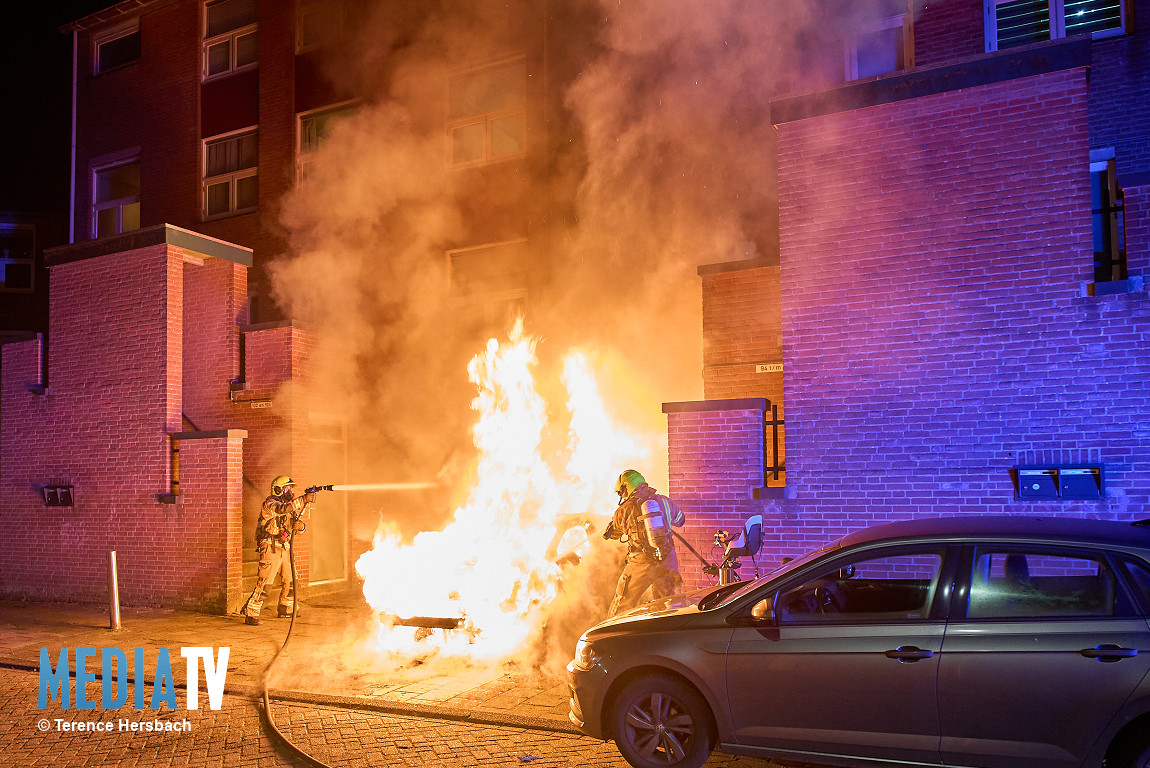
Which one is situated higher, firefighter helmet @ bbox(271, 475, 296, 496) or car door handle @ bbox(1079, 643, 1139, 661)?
firefighter helmet @ bbox(271, 475, 296, 496)

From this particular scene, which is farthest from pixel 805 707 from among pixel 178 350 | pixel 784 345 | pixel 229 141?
pixel 229 141

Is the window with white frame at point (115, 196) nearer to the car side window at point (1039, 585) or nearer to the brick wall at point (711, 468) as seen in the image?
the brick wall at point (711, 468)

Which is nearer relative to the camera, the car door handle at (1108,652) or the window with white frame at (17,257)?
the car door handle at (1108,652)

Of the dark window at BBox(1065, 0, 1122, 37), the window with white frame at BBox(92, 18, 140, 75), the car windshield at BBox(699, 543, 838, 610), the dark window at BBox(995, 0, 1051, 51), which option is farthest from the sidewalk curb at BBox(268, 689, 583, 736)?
the window with white frame at BBox(92, 18, 140, 75)

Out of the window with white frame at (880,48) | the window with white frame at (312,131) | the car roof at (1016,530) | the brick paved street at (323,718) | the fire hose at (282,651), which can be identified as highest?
→ the window with white frame at (312,131)

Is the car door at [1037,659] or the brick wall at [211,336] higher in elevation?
the brick wall at [211,336]

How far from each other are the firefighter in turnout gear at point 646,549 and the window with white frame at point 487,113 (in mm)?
7458

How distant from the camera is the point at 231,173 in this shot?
15703 mm

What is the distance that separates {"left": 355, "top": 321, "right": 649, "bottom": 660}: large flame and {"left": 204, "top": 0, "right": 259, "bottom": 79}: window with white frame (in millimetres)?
8168

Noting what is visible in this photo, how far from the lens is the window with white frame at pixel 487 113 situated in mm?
13445

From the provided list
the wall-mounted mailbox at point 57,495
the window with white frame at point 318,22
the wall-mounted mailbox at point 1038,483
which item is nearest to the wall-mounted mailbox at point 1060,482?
the wall-mounted mailbox at point 1038,483

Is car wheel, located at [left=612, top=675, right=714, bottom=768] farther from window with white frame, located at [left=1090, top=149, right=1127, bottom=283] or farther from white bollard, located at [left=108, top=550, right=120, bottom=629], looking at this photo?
white bollard, located at [left=108, top=550, right=120, bottom=629]

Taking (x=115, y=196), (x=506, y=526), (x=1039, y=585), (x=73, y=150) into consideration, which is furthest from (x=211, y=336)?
(x=1039, y=585)

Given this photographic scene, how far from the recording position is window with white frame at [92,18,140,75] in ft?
55.9
